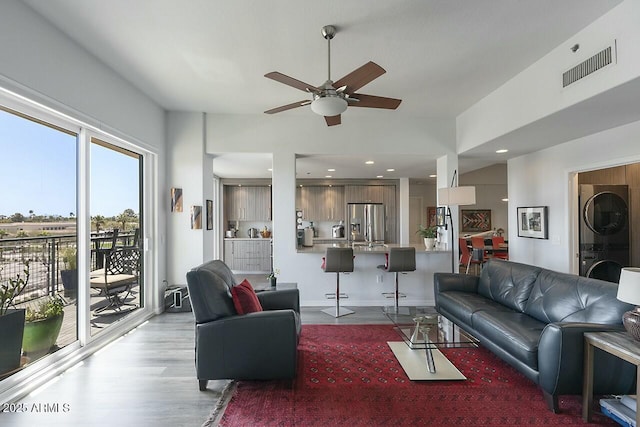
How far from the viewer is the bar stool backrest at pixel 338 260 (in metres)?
4.55

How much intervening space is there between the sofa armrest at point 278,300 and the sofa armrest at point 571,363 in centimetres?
212

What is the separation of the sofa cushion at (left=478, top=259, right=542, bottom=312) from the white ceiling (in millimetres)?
2178

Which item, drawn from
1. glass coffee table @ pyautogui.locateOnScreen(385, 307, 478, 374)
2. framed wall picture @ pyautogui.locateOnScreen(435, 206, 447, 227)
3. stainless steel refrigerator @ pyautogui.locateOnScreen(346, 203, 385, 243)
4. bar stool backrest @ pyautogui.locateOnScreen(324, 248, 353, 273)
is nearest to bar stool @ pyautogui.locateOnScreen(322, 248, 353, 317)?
bar stool backrest @ pyautogui.locateOnScreen(324, 248, 353, 273)

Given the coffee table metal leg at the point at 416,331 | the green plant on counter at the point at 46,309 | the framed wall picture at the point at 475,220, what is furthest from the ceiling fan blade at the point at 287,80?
the framed wall picture at the point at 475,220

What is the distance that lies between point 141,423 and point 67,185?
229 cm

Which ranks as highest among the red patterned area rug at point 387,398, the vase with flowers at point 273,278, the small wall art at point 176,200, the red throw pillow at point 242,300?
the small wall art at point 176,200

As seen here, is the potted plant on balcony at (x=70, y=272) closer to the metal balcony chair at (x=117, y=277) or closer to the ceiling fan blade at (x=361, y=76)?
the metal balcony chair at (x=117, y=277)

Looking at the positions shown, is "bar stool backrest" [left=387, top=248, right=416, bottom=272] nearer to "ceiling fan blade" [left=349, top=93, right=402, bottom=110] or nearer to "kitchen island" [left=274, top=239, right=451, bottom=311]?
"kitchen island" [left=274, top=239, right=451, bottom=311]

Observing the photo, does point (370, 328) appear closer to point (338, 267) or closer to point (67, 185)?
point (338, 267)

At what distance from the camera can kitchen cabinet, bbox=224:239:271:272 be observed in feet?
26.6

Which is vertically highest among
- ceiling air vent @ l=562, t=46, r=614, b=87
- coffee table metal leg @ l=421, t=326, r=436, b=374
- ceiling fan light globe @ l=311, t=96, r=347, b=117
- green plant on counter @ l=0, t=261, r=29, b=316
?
ceiling air vent @ l=562, t=46, r=614, b=87

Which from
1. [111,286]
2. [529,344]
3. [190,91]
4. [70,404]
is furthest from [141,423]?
[190,91]

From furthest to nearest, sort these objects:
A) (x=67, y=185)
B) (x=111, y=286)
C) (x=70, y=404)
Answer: (x=111, y=286) < (x=67, y=185) < (x=70, y=404)

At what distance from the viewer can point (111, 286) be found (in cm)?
379
